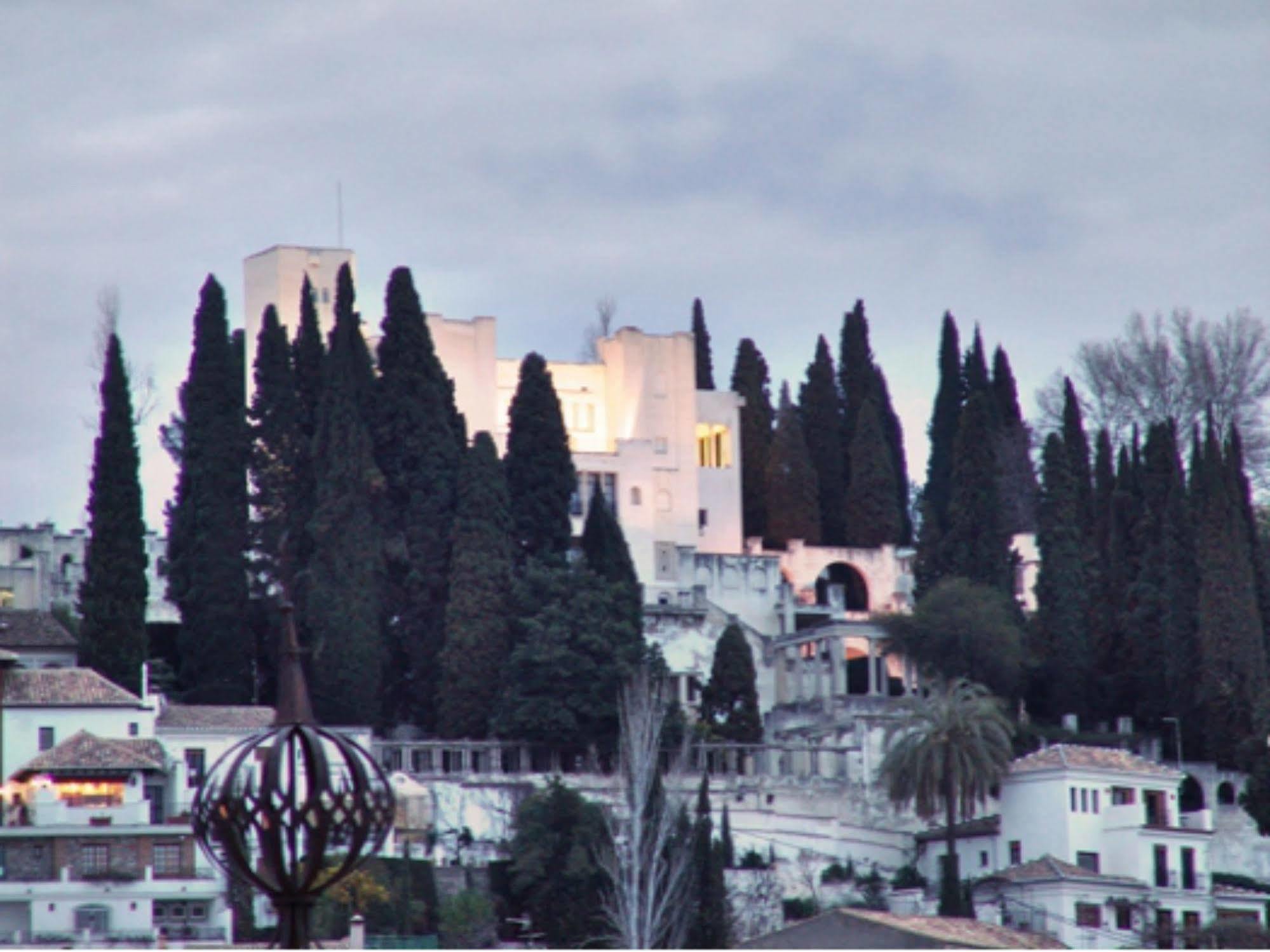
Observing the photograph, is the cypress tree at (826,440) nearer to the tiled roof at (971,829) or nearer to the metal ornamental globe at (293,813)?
the tiled roof at (971,829)

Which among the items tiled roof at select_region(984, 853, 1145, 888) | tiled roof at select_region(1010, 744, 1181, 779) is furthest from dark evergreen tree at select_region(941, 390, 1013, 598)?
tiled roof at select_region(984, 853, 1145, 888)

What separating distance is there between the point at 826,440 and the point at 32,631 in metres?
24.6

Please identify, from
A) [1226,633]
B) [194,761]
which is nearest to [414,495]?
[194,761]

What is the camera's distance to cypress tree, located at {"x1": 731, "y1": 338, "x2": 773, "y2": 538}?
240 feet

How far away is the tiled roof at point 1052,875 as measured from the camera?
52.4 meters

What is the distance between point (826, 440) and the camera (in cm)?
7394

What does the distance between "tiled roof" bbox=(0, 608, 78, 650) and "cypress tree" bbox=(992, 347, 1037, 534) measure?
78.8 feet

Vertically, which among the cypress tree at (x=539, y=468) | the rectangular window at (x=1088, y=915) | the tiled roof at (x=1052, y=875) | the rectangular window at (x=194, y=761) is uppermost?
the cypress tree at (x=539, y=468)

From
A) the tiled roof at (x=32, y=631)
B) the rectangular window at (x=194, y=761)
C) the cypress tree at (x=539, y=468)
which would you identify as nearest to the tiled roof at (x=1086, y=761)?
the cypress tree at (x=539, y=468)

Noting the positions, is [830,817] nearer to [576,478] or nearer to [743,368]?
[576,478]

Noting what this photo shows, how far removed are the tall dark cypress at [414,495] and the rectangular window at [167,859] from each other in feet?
32.1

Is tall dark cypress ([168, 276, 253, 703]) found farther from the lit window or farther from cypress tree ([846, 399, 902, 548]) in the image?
cypress tree ([846, 399, 902, 548])

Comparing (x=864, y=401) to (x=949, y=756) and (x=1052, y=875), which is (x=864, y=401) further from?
(x=1052, y=875)

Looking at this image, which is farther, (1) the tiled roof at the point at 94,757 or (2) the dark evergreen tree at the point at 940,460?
(2) the dark evergreen tree at the point at 940,460
